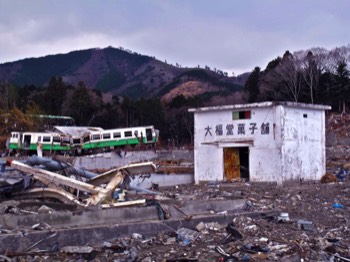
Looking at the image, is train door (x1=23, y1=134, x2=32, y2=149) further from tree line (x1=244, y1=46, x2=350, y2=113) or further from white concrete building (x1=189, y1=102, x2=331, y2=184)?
tree line (x1=244, y1=46, x2=350, y2=113)

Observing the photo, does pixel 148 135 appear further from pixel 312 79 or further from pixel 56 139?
pixel 312 79

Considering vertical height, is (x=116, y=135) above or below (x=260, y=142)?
above

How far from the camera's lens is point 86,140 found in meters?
36.0

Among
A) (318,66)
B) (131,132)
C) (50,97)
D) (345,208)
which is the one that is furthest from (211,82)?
(345,208)

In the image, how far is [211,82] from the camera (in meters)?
91.7

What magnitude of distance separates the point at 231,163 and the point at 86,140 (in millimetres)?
16737

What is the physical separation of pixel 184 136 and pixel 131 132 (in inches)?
557

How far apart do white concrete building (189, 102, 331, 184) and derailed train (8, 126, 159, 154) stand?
42.0ft

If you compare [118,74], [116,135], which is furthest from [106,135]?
[118,74]

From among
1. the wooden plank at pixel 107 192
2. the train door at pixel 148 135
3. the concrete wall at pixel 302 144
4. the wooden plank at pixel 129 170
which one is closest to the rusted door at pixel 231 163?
the concrete wall at pixel 302 144

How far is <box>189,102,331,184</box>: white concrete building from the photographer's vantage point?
785 inches

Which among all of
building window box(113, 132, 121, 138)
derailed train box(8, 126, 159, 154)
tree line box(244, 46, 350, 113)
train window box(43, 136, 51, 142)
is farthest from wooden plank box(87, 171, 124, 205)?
tree line box(244, 46, 350, 113)

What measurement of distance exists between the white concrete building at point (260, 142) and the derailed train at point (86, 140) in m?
12.8

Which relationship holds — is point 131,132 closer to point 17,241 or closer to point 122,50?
point 17,241
